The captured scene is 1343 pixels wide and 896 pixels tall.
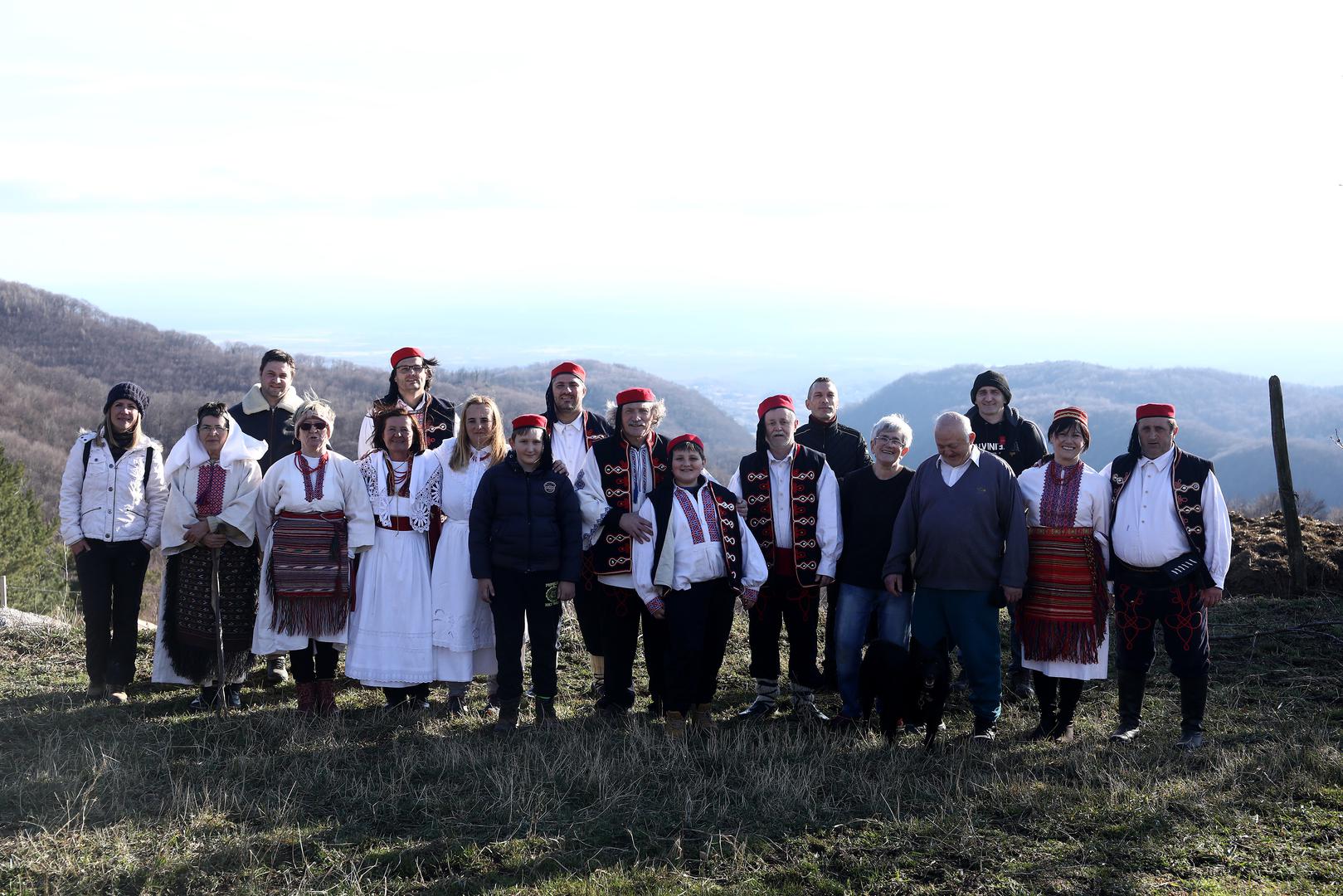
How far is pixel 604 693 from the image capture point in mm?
6520

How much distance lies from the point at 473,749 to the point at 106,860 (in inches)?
70.6

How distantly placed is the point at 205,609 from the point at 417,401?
1779 millimetres

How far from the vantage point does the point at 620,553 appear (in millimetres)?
6211

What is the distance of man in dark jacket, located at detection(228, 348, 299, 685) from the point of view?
6.83m

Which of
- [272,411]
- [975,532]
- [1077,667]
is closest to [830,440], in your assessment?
[975,532]

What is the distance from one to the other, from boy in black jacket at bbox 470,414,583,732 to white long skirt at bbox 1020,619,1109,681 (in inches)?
105

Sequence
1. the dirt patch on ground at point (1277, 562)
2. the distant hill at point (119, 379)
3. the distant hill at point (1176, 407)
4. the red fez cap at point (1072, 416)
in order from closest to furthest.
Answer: the red fez cap at point (1072, 416) → the dirt patch on ground at point (1277, 562) → the distant hill at point (119, 379) → the distant hill at point (1176, 407)

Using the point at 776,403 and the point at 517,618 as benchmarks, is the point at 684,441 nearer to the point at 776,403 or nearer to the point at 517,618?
the point at 776,403

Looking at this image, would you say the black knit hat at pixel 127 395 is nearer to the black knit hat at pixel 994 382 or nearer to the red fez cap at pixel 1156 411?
the black knit hat at pixel 994 382

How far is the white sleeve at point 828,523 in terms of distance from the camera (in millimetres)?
6109

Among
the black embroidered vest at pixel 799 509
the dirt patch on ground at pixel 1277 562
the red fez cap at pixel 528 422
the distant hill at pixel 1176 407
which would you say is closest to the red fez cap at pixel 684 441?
the black embroidered vest at pixel 799 509

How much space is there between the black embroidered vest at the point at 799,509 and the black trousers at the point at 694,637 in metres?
0.40

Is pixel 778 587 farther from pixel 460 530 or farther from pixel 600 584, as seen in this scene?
pixel 460 530

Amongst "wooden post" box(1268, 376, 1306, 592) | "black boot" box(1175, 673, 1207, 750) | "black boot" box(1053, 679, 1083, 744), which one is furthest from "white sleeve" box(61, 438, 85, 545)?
"wooden post" box(1268, 376, 1306, 592)
